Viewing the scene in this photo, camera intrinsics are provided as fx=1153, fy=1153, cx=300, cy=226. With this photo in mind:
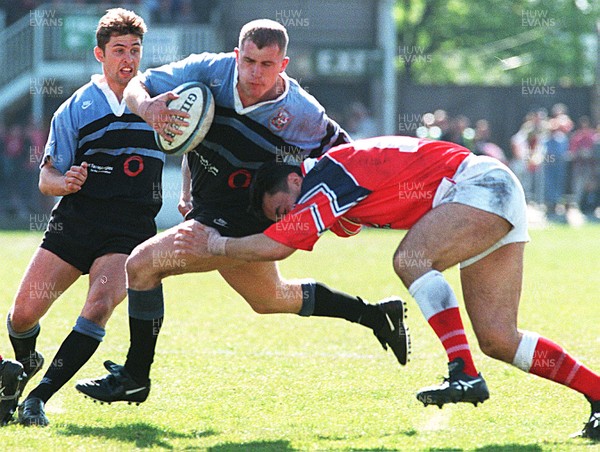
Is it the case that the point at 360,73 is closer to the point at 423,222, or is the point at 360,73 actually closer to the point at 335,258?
the point at 335,258

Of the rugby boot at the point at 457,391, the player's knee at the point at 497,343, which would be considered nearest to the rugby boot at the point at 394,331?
the player's knee at the point at 497,343

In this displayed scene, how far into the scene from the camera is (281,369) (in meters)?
7.38

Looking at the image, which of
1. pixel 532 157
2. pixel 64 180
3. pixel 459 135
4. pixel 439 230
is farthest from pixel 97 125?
pixel 532 157

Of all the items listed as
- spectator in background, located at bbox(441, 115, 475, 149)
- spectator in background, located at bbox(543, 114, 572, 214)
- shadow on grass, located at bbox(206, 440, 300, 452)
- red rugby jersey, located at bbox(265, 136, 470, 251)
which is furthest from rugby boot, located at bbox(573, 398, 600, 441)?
spectator in background, located at bbox(543, 114, 572, 214)

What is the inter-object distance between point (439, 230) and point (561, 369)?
90 centimetres

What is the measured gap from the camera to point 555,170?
22.9 metres

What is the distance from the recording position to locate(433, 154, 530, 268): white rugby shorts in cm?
540

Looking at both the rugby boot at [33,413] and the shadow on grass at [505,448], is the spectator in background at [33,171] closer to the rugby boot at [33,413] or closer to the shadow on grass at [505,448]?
the rugby boot at [33,413]

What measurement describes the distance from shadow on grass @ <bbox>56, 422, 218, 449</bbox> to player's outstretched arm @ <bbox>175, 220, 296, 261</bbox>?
2.94 feet

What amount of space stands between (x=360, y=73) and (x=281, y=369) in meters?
18.2

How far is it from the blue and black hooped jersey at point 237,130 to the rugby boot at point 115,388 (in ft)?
3.29

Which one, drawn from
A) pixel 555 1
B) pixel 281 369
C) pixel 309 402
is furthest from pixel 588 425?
pixel 555 1

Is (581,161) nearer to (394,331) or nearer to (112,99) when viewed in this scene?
(394,331)

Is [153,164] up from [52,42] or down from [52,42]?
down
